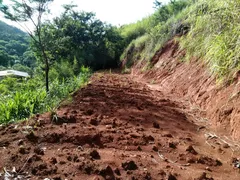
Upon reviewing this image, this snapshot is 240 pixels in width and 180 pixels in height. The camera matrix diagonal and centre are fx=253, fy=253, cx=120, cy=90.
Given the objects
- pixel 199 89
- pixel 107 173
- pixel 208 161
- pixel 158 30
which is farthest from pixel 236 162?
pixel 158 30

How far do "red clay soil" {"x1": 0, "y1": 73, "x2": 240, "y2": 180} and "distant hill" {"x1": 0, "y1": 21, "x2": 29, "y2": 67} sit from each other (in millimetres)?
41501

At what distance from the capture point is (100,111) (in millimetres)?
3201

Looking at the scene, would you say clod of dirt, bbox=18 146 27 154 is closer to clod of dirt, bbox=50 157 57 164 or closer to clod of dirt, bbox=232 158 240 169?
clod of dirt, bbox=50 157 57 164

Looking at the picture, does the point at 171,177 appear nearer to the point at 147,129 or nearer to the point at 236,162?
the point at 236,162

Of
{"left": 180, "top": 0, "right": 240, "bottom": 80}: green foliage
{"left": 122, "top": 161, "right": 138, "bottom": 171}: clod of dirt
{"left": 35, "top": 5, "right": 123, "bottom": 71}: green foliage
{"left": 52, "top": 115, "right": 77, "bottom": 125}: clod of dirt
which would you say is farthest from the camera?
{"left": 35, "top": 5, "right": 123, "bottom": 71}: green foliage

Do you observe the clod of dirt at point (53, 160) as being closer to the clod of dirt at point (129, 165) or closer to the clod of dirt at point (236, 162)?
the clod of dirt at point (129, 165)

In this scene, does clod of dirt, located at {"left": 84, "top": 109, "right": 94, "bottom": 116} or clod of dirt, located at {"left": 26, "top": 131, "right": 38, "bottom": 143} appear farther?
Answer: clod of dirt, located at {"left": 84, "top": 109, "right": 94, "bottom": 116}

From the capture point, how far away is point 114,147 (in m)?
2.21

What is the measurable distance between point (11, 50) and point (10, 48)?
1.05 meters

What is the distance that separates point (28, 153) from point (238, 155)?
1757 mm

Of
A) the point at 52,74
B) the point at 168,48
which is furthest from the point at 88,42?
the point at 168,48

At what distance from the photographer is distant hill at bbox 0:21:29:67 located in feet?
141

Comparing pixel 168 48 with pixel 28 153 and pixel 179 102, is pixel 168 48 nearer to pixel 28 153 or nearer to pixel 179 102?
pixel 179 102

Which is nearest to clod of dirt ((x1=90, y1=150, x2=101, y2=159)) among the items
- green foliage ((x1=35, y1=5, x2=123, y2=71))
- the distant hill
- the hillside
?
the hillside
